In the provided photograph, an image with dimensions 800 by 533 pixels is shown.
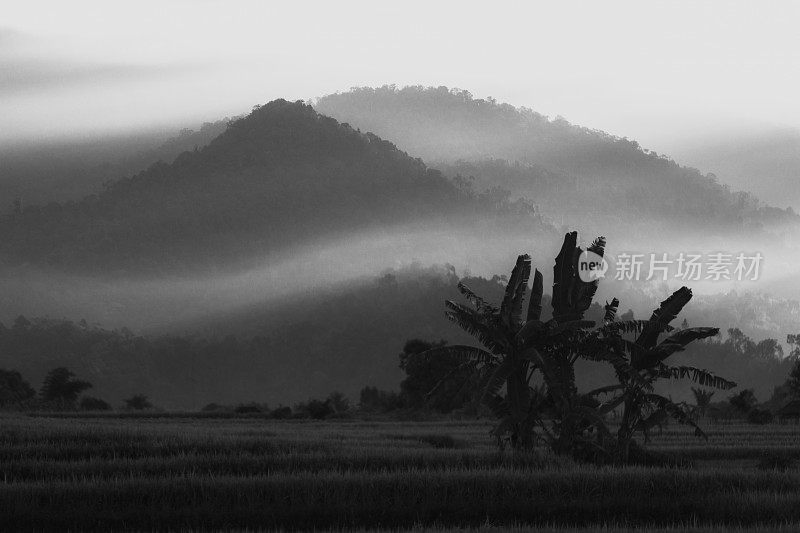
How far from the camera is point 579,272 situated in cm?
3569

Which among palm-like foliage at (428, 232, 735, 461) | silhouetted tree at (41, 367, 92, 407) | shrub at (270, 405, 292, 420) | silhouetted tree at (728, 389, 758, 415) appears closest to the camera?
palm-like foliage at (428, 232, 735, 461)

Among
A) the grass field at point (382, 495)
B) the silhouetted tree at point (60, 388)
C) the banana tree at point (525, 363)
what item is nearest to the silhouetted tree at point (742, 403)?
the banana tree at point (525, 363)

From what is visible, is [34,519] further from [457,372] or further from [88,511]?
[457,372]

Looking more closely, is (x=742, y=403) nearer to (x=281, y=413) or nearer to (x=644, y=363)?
(x=281, y=413)

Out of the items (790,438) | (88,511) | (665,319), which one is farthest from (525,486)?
(790,438)

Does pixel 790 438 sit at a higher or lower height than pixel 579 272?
lower

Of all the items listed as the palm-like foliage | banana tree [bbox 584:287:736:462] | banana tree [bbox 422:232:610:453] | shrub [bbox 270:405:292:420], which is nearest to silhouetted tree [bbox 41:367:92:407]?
shrub [bbox 270:405:292:420]

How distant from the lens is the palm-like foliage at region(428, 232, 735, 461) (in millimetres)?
32469

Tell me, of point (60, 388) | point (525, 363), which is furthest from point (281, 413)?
point (525, 363)

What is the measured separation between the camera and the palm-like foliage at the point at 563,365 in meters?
32.5

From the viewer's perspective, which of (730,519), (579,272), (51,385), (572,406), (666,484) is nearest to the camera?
(730,519)

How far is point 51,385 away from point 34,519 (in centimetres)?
8548

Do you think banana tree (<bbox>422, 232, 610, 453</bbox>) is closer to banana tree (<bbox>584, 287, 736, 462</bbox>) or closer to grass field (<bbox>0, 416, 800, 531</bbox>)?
banana tree (<bbox>584, 287, 736, 462</bbox>)

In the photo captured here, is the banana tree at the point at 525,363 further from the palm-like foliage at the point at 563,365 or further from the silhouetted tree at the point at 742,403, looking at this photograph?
the silhouetted tree at the point at 742,403
